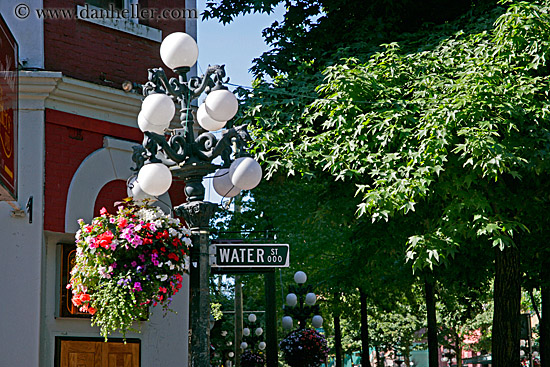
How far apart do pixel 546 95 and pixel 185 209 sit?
6.89 meters

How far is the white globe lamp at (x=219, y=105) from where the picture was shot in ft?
24.5

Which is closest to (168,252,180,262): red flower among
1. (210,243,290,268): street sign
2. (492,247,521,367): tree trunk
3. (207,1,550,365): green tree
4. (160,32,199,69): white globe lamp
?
(210,243,290,268): street sign

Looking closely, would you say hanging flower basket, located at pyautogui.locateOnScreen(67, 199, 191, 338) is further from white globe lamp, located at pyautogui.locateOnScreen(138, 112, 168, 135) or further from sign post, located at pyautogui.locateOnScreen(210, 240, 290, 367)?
white globe lamp, located at pyautogui.locateOnScreen(138, 112, 168, 135)

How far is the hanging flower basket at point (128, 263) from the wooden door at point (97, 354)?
269cm

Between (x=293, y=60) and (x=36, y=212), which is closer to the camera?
(x=36, y=212)

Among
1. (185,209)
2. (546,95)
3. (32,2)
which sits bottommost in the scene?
(185,209)

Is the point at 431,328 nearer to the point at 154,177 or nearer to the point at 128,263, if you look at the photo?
the point at 128,263

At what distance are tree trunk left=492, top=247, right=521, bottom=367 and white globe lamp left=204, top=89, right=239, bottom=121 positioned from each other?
8.12 meters

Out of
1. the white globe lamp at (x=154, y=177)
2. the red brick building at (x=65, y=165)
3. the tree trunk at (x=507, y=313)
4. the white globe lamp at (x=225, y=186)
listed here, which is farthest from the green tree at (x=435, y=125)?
the white globe lamp at (x=154, y=177)

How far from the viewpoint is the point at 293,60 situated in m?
15.5

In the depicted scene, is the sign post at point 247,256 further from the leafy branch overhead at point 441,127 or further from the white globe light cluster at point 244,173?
the leafy branch overhead at point 441,127

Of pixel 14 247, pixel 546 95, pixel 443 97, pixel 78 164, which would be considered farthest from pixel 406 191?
pixel 14 247

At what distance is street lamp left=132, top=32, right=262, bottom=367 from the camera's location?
7.02 m

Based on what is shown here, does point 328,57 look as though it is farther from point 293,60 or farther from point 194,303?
point 194,303
